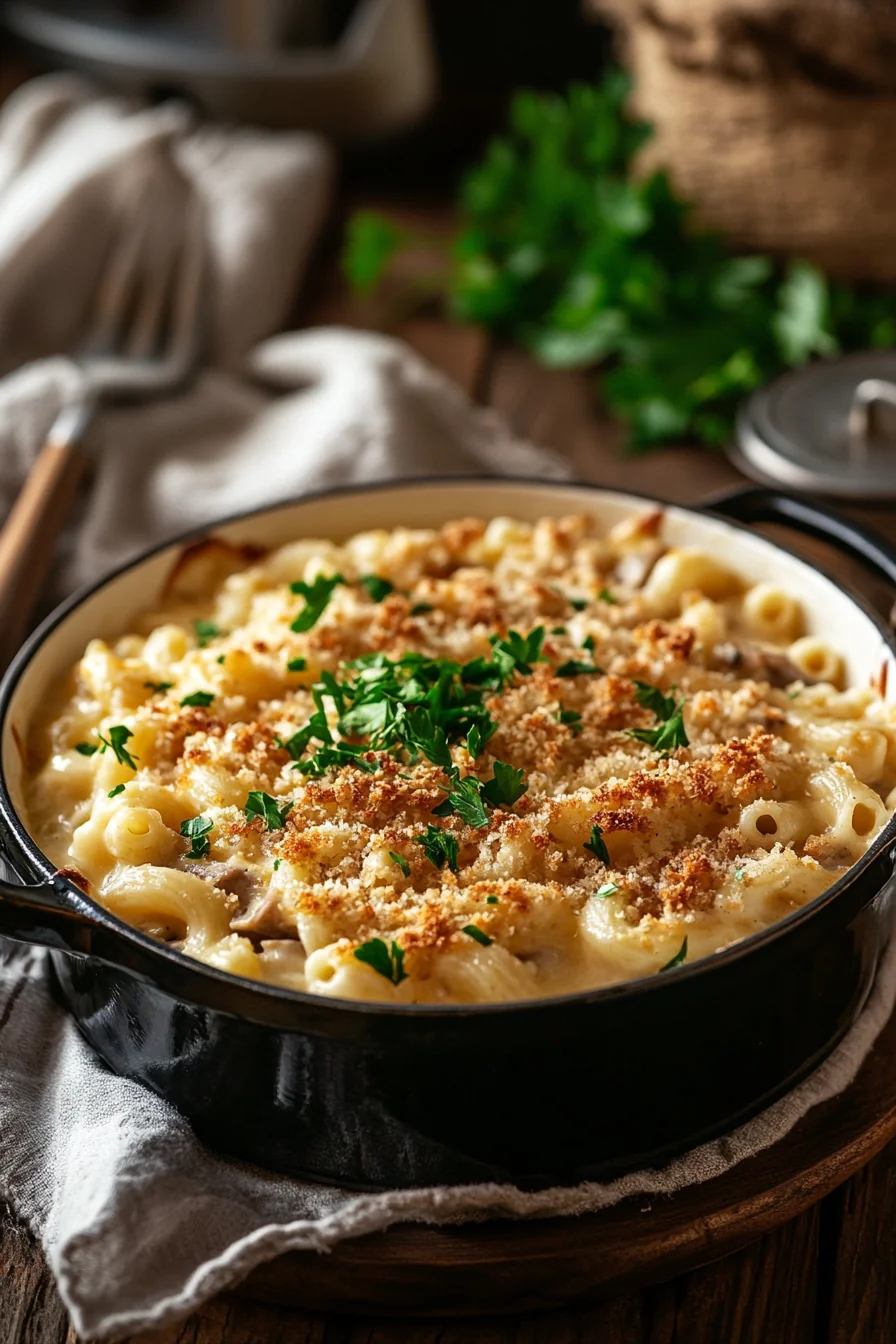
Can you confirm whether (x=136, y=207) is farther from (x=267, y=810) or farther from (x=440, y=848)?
(x=440, y=848)

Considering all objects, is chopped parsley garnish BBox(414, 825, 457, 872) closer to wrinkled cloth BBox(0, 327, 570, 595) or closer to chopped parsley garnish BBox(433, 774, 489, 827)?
chopped parsley garnish BBox(433, 774, 489, 827)

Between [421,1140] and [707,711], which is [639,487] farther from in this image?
[421,1140]

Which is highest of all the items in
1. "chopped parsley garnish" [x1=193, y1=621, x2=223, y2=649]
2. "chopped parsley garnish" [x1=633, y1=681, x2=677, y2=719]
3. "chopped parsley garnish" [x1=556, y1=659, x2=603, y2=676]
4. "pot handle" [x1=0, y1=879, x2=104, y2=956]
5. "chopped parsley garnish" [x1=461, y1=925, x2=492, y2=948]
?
"pot handle" [x1=0, y1=879, x2=104, y2=956]

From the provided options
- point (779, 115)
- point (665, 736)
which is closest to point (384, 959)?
point (665, 736)

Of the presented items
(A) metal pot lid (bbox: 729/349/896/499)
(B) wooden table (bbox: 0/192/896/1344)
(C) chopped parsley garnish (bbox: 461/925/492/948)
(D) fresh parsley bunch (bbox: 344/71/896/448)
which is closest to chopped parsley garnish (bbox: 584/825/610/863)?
(C) chopped parsley garnish (bbox: 461/925/492/948)

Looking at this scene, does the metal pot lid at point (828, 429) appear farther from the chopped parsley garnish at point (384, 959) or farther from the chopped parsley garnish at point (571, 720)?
the chopped parsley garnish at point (384, 959)

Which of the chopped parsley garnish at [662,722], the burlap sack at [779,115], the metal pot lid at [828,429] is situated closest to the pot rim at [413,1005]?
the chopped parsley garnish at [662,722]
